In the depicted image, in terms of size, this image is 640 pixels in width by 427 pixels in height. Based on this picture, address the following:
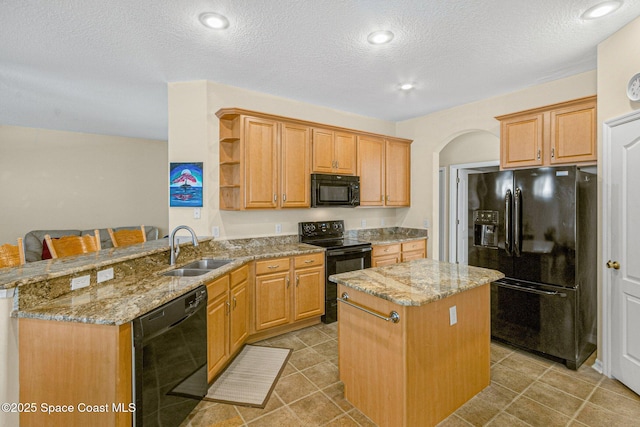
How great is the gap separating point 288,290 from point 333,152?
1.88m

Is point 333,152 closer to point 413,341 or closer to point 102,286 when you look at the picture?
point 413,341

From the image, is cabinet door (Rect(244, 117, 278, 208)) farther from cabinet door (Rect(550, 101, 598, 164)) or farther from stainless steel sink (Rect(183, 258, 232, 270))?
cabinet door (Rect(550, 101, 598, 164))

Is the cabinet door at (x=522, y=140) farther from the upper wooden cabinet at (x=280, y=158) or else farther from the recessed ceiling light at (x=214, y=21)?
the recessed ceiling light at (x=214, y=21)

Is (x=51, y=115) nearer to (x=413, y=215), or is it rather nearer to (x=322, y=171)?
(x=322, y=171)

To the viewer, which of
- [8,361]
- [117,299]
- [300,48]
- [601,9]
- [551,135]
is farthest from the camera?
[551,135]

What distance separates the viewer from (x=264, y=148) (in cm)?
338

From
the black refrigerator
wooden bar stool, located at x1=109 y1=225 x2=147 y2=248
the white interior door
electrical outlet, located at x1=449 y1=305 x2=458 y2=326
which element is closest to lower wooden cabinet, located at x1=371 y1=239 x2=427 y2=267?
the black refrigerator

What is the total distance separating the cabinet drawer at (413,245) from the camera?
14.2ft

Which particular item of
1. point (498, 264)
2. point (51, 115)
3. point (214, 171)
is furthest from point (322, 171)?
point (51, 115)

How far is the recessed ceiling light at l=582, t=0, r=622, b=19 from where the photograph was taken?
80.2 inches

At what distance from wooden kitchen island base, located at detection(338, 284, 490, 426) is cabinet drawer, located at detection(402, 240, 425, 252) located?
2.09m

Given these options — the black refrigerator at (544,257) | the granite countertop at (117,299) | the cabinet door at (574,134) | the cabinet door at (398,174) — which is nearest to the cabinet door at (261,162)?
the granite countertop at (117,299)

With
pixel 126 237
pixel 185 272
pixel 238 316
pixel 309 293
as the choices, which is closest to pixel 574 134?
pixel 309 293

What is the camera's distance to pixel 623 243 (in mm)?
2383
